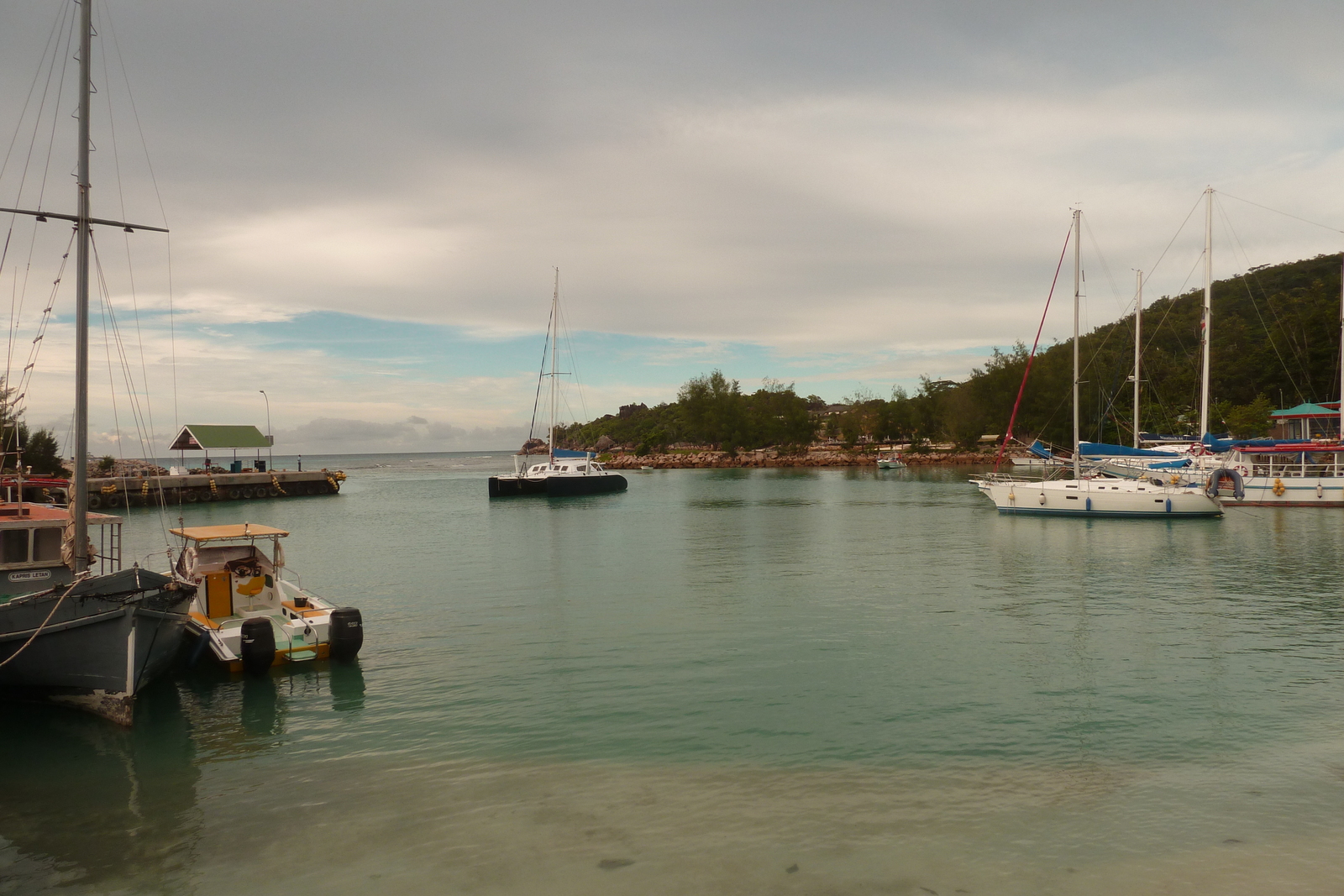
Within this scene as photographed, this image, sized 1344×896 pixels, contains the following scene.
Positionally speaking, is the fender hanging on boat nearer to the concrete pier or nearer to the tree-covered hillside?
the tree-covered hillside

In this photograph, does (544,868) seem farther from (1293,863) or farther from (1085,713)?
(1085,713)

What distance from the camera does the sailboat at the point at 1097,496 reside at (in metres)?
45.5

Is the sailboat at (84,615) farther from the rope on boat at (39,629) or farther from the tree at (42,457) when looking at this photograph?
the tree at (42,457)

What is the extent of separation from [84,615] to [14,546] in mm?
4347

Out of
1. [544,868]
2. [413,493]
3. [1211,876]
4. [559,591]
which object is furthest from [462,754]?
[413,493]

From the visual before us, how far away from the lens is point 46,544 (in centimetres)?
1680

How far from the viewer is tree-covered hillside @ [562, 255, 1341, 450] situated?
9206 cm

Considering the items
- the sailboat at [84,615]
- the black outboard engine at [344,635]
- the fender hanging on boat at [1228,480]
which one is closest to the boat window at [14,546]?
the sailboat at [84,615]

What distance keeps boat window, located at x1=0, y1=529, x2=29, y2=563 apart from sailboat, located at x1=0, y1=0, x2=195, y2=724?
0.12 metres

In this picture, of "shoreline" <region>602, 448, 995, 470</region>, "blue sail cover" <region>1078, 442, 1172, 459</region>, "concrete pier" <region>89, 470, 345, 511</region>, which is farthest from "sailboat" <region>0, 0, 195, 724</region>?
"shoreline" <region>602, 448, 995, 470</region>

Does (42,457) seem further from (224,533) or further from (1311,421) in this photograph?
(1311,421)

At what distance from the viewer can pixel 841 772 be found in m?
12.1

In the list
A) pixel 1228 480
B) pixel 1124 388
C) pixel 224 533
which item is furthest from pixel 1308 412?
pixel 224 533

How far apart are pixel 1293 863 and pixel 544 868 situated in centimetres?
849
